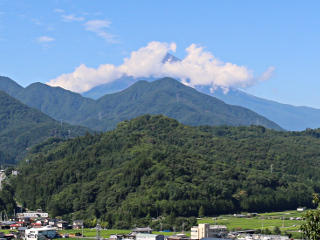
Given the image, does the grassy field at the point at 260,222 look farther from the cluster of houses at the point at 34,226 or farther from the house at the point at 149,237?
the cluster of houses at the point at 34,226

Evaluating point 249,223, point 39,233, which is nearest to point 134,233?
point 39,233

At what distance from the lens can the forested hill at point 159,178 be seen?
86.2 metres

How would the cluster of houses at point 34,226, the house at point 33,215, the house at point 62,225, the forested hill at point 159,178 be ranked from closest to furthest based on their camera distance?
1. the cluster of houses at point 34,226
2. the house at point 62,225
3. the house at point 33,215
4. the forested hill at point 159,178

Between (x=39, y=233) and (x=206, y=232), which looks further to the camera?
(x=39, y=233)

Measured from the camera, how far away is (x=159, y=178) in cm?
9412

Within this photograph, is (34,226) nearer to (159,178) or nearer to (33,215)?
(33,215)

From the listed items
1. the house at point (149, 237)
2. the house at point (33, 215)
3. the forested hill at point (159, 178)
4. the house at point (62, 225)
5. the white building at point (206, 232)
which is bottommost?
the house at point (149, 237)

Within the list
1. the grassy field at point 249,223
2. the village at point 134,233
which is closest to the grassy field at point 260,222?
the grassy field at point 249,223

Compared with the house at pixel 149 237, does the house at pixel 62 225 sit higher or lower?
higher

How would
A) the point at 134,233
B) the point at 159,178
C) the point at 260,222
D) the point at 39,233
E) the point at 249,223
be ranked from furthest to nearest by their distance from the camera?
the point at 159,178
the point at 260,222
the point at 249,223
the point at 134,233
the point at 39,233

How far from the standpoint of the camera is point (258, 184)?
10012 cm

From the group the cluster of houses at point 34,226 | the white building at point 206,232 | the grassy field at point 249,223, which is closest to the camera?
the white building at point 206,232

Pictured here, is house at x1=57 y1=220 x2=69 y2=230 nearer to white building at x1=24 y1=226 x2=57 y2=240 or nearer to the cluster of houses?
the cluster of houses

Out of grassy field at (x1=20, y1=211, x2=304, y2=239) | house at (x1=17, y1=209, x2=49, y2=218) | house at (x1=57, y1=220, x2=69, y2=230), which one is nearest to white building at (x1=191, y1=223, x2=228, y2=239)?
grassy field at (x1=20, y1=211, x2=304, y2=239)
